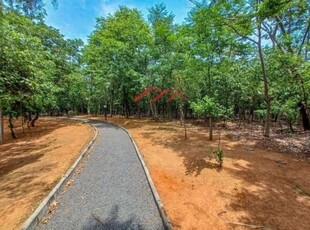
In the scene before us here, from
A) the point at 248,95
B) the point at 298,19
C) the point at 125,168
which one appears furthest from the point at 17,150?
the point at 298,19

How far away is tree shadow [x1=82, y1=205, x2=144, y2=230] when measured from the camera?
4.50 metres

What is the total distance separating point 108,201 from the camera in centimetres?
558

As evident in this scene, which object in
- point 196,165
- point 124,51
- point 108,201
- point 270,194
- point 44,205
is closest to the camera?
point 44,205

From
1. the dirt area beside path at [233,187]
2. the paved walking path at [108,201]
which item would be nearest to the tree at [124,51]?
the dirt area beside path at [233,187]

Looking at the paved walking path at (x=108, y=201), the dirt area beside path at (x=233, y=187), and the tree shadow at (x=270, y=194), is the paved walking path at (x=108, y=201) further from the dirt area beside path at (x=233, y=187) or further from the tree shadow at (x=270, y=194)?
the tree shadow at (x=270, y=194)

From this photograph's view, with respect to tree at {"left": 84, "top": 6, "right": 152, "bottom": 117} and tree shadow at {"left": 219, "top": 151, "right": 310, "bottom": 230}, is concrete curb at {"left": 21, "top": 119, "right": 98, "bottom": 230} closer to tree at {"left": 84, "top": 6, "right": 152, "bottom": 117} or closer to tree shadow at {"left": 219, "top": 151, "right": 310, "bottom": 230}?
tree shadow at {"left": 219, "top": 151, "right": 310, "bottom": 230}

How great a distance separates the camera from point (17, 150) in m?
14.2

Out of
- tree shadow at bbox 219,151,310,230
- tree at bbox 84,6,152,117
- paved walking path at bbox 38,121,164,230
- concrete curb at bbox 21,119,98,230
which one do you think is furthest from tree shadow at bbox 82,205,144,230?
tree at bbox 84,6,152,117

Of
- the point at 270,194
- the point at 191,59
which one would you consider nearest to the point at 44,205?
the point at 270,194

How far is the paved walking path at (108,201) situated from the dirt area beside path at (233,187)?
583mm

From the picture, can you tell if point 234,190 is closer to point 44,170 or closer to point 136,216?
point 136,216

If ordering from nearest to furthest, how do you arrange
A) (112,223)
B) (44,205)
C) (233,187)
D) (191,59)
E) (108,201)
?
1. (112,223)
2. (44,205)
3. (108,201)
4. (233,187)
5. (191,59)

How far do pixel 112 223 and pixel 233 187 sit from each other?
4158 millimetres

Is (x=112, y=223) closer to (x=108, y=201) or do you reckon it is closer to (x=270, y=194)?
(x=108, y=201)
